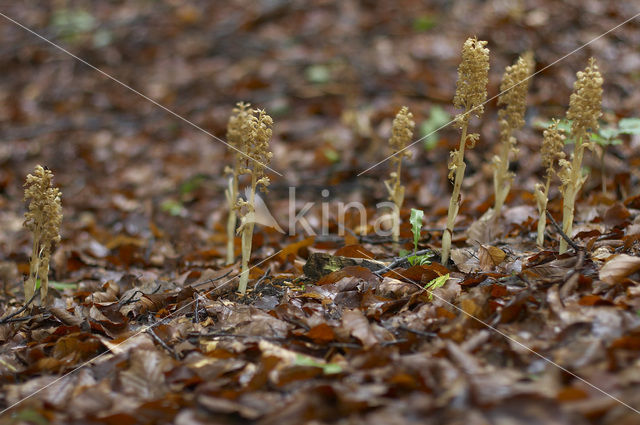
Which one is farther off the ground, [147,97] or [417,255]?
[147,97]

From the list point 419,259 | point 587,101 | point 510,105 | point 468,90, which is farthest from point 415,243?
point 587,101

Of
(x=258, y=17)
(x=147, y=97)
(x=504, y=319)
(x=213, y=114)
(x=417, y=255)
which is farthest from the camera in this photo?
(x=258, y=17)

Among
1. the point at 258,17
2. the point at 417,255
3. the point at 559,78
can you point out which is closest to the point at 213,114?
the point at 258,17

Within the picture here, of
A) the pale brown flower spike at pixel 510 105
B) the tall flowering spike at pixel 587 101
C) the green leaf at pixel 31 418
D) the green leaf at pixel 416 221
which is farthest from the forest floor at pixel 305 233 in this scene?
the tall flowering spike at pixel 587 101

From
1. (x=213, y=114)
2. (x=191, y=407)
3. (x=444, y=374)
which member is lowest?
(x=191, y=407)

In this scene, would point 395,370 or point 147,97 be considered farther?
point 147,97

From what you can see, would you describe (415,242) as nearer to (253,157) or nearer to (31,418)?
(253,157)

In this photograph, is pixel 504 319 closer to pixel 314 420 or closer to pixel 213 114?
pixel 314 420
